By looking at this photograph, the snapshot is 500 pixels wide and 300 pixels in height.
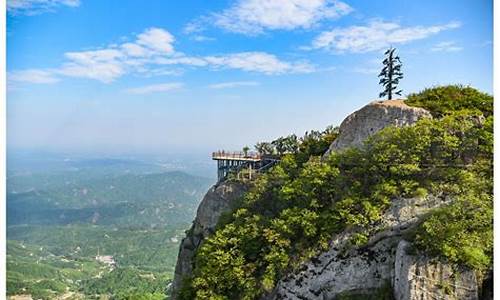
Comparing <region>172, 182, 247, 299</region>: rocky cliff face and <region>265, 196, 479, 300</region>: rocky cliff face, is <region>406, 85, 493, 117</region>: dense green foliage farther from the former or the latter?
<region>172, 182, 247, 299</region>: rocky cliff face

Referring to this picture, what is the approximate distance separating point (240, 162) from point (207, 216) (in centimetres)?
186

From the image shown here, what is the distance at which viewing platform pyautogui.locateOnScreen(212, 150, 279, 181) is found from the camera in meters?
9.57

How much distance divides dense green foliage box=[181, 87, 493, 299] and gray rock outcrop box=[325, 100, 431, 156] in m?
0.40

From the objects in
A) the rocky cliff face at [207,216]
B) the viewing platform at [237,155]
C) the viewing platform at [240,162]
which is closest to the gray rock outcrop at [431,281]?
the rocky cliff face at [207,216]

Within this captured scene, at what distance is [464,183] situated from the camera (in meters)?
4.82

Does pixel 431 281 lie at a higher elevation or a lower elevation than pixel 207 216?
higher

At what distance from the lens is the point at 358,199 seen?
17.9ft

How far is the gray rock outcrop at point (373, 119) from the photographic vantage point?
6688 mm

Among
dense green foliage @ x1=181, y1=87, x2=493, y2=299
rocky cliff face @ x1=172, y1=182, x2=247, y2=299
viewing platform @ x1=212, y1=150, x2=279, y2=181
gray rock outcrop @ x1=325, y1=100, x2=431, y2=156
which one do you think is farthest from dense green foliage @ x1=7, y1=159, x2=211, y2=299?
gray rock outcrop @ x1=325, y1=100, x2=431, y2=156

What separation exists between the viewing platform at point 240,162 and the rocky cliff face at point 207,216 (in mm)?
380

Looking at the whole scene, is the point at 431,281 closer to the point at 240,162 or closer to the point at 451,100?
the point at 451,100

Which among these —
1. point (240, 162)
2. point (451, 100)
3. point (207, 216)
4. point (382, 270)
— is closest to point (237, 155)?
point (240, 162)
